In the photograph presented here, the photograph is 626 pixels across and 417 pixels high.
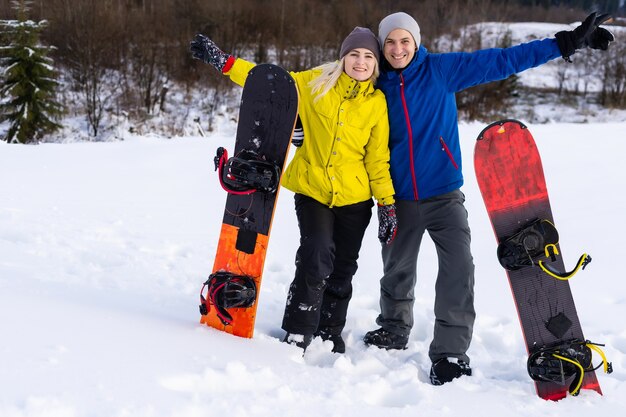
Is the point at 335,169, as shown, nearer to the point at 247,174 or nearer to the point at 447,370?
the point at 247,174

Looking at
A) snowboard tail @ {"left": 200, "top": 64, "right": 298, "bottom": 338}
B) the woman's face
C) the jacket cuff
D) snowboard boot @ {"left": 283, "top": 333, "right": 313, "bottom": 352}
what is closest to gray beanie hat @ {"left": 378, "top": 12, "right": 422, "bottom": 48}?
the woman's face

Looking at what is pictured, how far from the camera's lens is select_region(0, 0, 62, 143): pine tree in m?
14.9

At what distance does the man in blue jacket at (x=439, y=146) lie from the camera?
237 centimetres

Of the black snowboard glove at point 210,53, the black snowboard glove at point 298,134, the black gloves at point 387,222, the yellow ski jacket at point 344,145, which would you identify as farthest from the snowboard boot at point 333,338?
the black snowboard glove at point 210,53

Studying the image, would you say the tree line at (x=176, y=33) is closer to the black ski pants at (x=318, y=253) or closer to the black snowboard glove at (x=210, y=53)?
the black snowboard glove at (x=210, y=53)

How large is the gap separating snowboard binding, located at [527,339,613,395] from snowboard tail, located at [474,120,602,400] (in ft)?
0.09

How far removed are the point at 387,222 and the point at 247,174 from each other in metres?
0.64

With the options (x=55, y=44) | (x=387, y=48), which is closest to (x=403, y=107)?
(x=387, y=48)

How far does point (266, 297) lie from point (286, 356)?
945 millimetres

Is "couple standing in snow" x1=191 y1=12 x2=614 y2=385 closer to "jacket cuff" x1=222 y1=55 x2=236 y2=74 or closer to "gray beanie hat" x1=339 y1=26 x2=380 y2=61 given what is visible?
"gray beanie hat" x1=339 y1=26 x2=380 y2=61

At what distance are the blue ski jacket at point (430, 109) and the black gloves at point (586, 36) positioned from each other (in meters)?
0.15

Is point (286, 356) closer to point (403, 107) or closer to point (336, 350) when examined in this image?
point (336, 350)

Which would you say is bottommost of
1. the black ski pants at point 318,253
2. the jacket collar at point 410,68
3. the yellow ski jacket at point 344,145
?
the black ski pants at point 318,253

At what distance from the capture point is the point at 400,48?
237 centimetres
